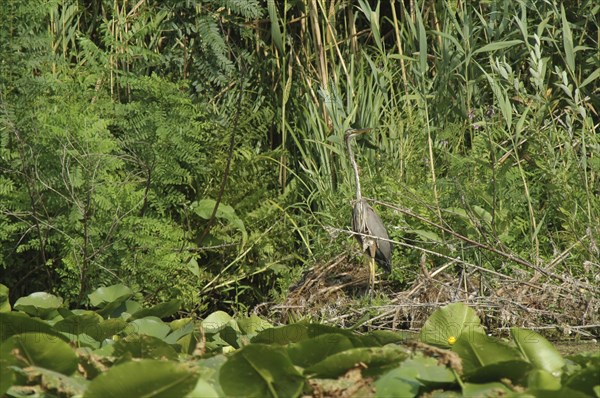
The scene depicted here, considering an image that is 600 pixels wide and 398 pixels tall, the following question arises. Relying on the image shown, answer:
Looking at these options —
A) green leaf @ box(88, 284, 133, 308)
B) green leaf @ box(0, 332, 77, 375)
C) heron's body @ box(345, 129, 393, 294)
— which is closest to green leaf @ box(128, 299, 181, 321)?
green leaf @ box(88, 284, 133, 308)

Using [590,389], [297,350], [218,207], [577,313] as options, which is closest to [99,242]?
[218,207]

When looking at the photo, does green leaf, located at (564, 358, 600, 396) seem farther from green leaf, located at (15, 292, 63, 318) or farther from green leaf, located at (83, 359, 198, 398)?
green leaf, located at (15, 292, 63, 318)

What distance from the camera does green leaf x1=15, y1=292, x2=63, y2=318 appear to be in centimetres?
311

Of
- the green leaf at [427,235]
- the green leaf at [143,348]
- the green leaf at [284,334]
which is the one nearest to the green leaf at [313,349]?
the green leaf at [143,348]

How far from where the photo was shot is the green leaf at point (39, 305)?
311 centimetres

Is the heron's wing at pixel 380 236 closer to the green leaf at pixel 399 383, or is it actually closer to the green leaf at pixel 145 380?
the green leaf at pixel 399 383

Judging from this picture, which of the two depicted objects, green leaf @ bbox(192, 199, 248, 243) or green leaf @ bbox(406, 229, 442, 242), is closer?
green leaf @ bbox(406, 229, 442, 242)

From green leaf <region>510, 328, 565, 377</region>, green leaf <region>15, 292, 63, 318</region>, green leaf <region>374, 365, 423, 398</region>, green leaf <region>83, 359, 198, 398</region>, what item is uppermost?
green leaf <region>83, 359, 198, 398</region>

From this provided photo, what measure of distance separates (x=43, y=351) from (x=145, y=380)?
0.39 m

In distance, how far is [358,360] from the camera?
1905 mm

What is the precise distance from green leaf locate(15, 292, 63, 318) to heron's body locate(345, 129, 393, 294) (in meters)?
1.79

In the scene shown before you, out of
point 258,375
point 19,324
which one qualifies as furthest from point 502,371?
point 19,324

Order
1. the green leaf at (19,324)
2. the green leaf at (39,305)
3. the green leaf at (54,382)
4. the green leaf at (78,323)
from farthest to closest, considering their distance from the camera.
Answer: the green leaf at (39,305)
the green leaf at (78,323)
the green leaf at (19,324)
the green leaf at (54,382)

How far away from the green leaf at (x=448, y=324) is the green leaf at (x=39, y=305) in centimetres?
128
